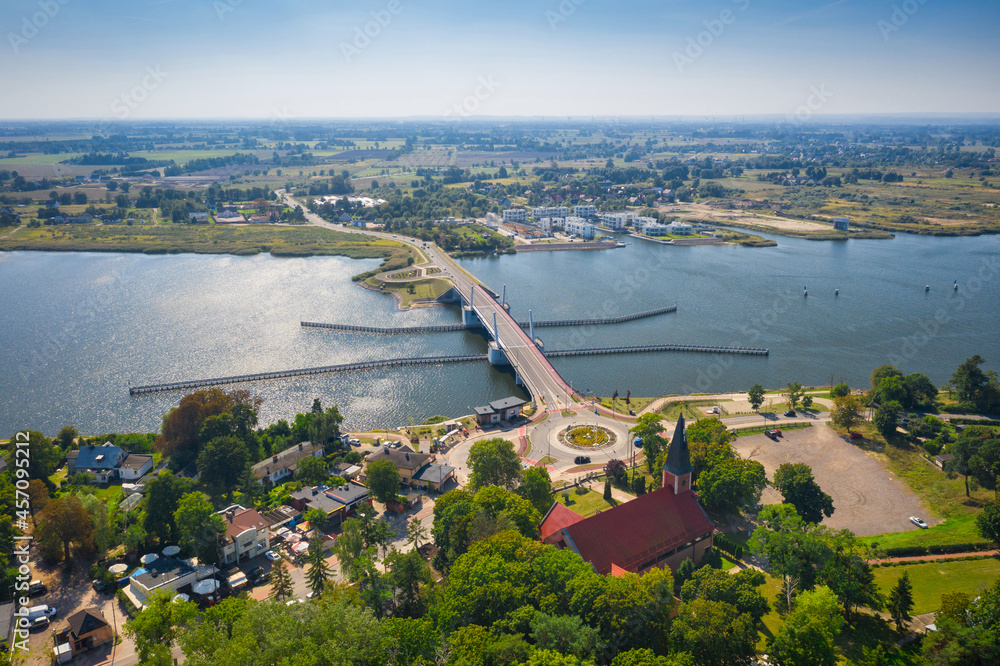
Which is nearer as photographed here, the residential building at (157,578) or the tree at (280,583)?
the tree at (280,583)

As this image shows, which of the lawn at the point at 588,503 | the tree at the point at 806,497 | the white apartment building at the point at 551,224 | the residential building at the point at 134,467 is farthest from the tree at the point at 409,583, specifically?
the white apartment building at the point at 551,224

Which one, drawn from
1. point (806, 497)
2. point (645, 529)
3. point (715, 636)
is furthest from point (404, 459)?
point (806, 497)

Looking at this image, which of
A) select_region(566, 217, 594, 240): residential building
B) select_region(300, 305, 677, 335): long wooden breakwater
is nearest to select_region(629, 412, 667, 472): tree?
select_region(300, 305, 677, 335): long wooden breakwater

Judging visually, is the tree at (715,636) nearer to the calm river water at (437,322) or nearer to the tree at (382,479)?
the tree at (382,479)

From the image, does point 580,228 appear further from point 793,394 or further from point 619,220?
point 793,394

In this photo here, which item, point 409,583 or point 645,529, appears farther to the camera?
point 645,529

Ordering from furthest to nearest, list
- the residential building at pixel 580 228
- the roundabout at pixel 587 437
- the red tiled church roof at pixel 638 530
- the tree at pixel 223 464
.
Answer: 1. the residential building at pixel 580 228
2. the roundabout at pixel 587 437
3. the tree at pixel 223 464
4. the red tiled church roof at pixel 638 530
